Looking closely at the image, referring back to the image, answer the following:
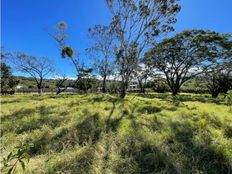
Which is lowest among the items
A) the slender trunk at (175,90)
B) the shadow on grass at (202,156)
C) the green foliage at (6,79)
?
the shadow on grass at (202,156)

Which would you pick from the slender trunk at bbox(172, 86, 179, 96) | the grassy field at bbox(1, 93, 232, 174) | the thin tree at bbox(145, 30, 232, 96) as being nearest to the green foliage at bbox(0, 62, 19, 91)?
the thin tree at bbox(145, 30, 232, 96)

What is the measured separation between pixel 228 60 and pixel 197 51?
3.37m

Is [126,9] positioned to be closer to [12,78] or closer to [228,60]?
[228,60]

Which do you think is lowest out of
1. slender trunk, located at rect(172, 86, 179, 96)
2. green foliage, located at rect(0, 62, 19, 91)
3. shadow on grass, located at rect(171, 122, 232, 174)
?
shadow on grass, located at rect(171, 122, 232, 174)

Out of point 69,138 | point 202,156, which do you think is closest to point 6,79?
point 69,138

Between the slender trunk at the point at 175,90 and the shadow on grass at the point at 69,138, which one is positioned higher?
the slender trunk at the point at 175,90

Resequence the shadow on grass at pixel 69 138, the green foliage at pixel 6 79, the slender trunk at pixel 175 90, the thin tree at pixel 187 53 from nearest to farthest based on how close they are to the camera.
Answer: the shadow on grass at pixel 69 138
the thin tree at pixel 187 53
the slender trunk at pixel 175 90
the green foliage at pixel 6 79

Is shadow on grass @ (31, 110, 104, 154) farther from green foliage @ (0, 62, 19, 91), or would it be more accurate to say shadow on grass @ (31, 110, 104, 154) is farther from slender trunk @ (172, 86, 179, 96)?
green foliage @ (0, 62, 19, 91)

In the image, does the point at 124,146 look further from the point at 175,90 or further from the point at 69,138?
the point at 175,90

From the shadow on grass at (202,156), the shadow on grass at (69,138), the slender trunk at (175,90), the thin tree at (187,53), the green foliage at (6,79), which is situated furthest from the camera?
the green foliage at (6,79)

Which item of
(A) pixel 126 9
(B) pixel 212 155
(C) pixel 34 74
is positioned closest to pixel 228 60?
(A) pixel 126 9

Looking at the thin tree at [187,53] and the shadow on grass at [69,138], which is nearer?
the shadow on grass at [69,138]

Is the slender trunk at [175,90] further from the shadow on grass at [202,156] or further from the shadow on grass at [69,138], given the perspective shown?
the shadow on grass at [69,138]

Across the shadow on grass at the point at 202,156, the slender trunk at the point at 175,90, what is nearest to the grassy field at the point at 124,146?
the shadow on grass at the point at 202,156
